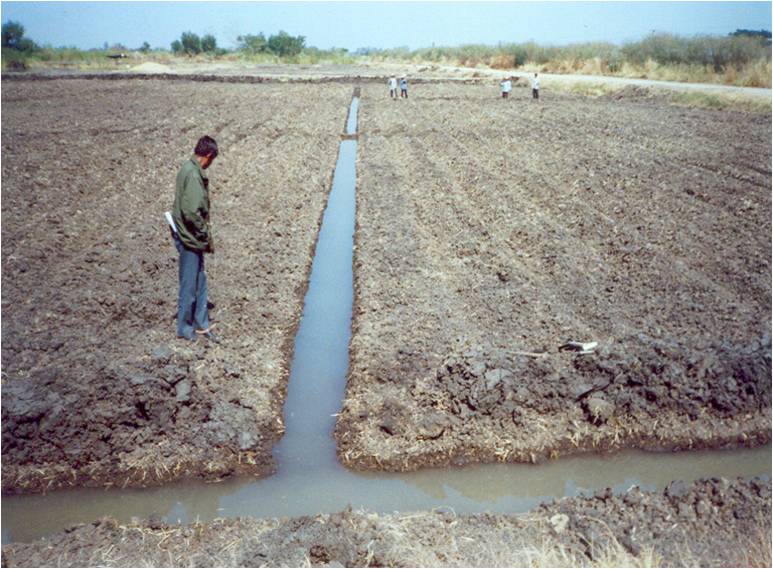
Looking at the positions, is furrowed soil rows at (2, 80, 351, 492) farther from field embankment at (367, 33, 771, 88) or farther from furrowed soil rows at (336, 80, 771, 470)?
field embankment at (367, 33, 771, 88)

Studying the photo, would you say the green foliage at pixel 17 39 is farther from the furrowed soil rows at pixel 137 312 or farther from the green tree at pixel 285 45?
the furrowed soil rows at pixel 137 312

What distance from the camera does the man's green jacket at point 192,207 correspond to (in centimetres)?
598

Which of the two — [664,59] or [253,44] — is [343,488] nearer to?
[664,59]

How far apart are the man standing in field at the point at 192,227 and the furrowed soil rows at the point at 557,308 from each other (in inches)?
77.5

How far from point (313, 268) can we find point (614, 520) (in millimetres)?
6540

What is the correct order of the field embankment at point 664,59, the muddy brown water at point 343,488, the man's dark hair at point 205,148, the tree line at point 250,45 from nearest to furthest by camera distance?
the muddy brown water at point 343,488
the man's dark hair at point 205,148
the field embankment at point 664,59
the tree line at point 250,45

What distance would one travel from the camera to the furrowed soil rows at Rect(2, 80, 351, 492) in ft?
17.8

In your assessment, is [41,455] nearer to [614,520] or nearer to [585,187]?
[614,520]

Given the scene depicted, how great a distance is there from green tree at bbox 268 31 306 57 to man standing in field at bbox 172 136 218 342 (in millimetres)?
100311

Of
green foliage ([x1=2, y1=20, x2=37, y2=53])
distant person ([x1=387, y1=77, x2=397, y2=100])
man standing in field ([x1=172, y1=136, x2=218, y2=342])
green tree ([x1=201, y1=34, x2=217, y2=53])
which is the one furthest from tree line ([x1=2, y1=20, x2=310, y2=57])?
man standing in field ([x1=172, y1=136, x2=218, y2=342])

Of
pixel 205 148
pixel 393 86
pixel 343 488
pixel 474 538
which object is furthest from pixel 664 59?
pixel 474 538

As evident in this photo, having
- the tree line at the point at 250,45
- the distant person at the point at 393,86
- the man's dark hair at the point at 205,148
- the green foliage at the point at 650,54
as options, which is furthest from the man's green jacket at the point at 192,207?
the tree line at the point at 250,45

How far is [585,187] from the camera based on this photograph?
42.8 ft

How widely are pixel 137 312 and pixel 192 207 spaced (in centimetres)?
216
